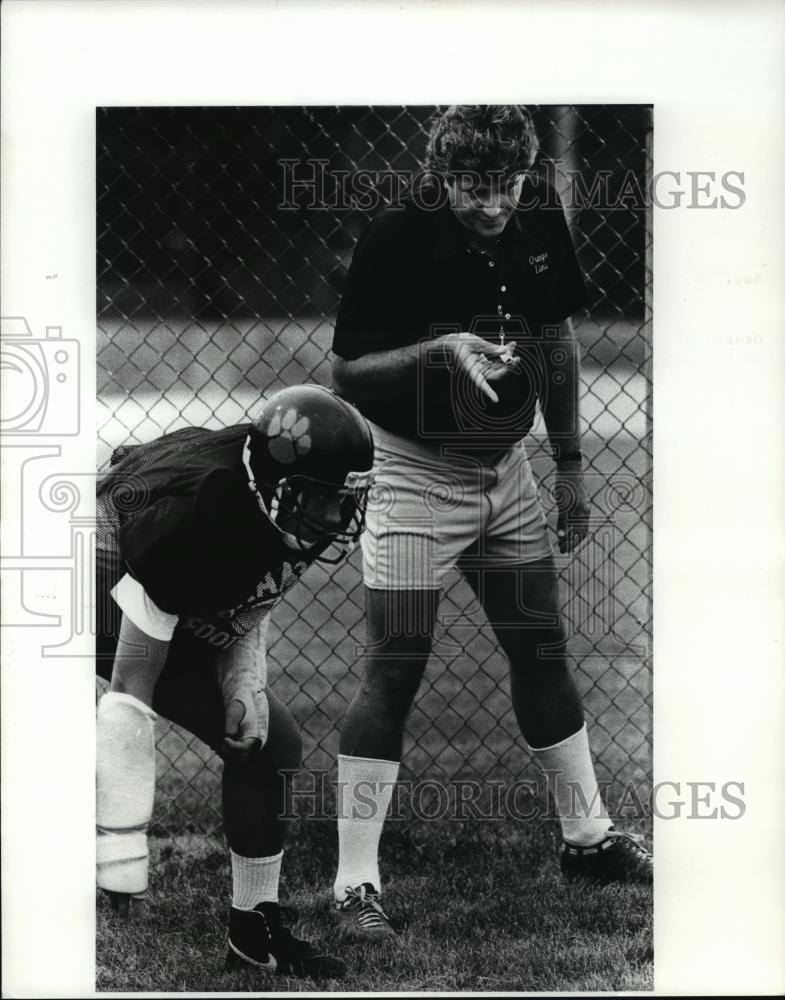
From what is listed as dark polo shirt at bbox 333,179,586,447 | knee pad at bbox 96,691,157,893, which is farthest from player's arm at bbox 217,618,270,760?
dark polo shirt at bbox 333,179,586,447

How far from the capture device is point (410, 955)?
3.37 metres

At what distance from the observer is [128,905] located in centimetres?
340

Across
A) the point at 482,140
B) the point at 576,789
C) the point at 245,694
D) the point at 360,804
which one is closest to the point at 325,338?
the point at 482,140

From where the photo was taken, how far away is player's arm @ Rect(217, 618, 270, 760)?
3350mm

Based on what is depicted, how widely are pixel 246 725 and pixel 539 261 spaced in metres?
1.60

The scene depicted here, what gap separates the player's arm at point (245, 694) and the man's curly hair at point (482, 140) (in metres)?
1.45

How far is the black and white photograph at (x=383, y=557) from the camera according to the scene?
3293 mm

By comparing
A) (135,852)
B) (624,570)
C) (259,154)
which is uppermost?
(259,154)

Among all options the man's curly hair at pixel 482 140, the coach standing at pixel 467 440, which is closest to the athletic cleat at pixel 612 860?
the coach standing at pixel 467 440

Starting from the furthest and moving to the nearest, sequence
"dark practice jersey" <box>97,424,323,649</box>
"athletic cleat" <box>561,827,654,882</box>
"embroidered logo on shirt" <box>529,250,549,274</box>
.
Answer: "athletic cleat" <box>561,827,654,882</box>, "embroidered logo on shirt" <box>529,250,549,274</box>, "dark practice jersey" <box>97,424,323,649</box>

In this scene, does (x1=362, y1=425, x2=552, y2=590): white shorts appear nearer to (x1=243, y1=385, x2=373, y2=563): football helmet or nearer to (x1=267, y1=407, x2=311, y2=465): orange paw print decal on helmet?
(x1=243, y1=385, x2=373, y2=563): football helmet

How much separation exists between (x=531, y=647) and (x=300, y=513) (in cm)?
80

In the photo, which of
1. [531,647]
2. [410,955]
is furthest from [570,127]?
[410,955]

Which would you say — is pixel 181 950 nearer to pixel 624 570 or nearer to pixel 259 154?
pixel 624 570
